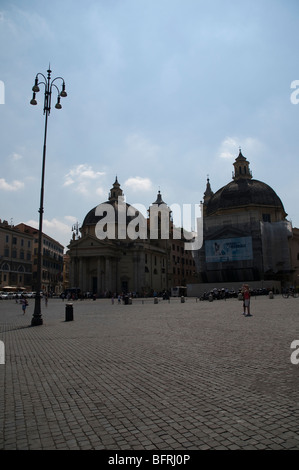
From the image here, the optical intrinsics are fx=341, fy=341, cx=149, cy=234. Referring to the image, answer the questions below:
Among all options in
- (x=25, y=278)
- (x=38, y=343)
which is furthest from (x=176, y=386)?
(x=25, y=278)

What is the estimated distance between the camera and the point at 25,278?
73.3 m

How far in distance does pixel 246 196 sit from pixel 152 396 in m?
65.3

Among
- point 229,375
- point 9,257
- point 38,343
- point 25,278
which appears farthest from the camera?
point 25,278

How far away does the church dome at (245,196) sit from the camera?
66.7 meters

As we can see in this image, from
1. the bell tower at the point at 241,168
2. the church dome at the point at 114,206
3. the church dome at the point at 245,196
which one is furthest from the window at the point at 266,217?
the church dome at the point at 114,206

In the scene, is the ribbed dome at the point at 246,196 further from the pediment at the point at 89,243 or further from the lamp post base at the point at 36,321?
the lamp post base at the point at 36,321

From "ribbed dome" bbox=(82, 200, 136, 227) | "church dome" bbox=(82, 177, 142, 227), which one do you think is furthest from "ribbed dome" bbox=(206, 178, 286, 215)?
"church dome" bbox=(82, 177, 142, 227)

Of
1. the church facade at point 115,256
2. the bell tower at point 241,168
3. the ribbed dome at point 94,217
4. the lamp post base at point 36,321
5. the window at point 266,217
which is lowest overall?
the lamp post base at point 36,321

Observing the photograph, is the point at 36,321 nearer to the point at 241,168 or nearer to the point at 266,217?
the point at 266,217

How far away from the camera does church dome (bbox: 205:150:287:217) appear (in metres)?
66.7

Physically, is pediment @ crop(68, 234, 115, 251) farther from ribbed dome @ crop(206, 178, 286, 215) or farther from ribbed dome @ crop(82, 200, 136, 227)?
ribbed dome @ crop(206, 178, 286, 215)

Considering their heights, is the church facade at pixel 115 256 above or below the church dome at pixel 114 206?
below

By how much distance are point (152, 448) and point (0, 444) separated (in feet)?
5.54
